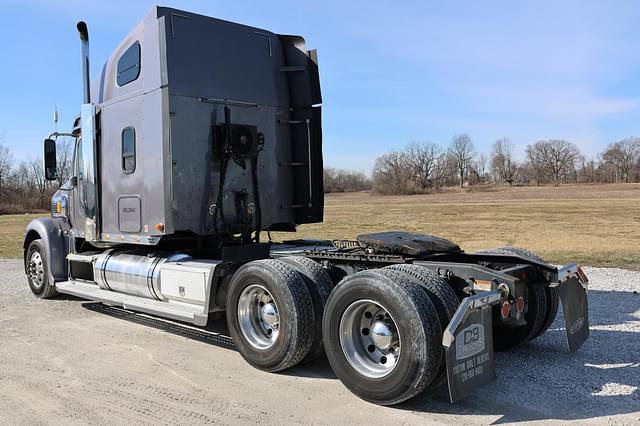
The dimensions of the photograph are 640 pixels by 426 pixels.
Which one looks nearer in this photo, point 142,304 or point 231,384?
point 231,384

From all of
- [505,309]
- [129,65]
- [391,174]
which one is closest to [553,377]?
[505,309]

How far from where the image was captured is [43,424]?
14.2ft

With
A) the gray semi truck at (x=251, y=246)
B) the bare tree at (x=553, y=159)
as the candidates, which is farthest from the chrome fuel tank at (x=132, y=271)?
the bare tree at (x=553, y=159)

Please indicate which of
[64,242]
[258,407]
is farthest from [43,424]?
[64,242]

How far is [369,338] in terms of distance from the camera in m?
4.84

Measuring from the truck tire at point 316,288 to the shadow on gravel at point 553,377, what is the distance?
27 centimetres

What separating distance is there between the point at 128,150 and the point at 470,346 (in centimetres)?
Answer: 516

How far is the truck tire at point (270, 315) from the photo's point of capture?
5234 mm

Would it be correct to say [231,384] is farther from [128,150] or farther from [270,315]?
[128,150]

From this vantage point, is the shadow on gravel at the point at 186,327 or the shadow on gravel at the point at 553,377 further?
the shadow on gravel at the point at 186,327

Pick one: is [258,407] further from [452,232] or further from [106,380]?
[452,232]

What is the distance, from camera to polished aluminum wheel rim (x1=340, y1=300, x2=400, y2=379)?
184 inches

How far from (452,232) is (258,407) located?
20904 mm

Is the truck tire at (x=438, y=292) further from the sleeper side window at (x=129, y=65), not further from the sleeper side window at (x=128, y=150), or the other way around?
the sleeper side window at (x=129, y=65)
